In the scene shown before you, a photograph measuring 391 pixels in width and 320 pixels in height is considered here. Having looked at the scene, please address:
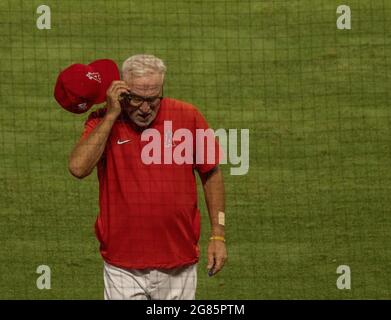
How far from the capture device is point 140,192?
9562 millimetres

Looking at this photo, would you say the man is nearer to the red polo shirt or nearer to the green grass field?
the red polo shirt

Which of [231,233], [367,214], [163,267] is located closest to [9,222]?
[231,233]

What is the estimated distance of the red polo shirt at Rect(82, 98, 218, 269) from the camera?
9.59m

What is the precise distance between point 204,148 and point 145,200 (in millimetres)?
528

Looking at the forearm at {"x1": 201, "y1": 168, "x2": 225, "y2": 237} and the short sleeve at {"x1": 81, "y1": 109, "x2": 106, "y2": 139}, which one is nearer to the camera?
the short sleeve at {"x1": 81, "y1": 109, "x2": 106, "y2": 139}

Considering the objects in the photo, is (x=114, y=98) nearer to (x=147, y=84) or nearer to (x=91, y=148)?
(x=147, y=84)

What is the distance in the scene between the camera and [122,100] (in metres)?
9.62

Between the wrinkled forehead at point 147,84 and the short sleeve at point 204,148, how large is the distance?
0.32 metres

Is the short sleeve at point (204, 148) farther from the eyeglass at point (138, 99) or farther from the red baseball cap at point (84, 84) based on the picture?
the red baseball cap at point (84, 84)

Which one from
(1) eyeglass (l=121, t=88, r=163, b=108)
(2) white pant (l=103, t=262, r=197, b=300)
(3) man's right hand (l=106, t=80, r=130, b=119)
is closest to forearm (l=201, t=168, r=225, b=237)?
(2) white pant (l=103, t=262, r=197, b=300)

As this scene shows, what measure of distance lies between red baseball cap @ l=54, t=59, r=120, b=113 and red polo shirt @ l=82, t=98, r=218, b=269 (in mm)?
283

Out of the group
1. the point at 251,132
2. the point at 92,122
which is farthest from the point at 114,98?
the point at 251,132

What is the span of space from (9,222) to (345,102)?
374 cm

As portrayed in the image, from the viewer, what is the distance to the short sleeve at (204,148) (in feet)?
31.8
